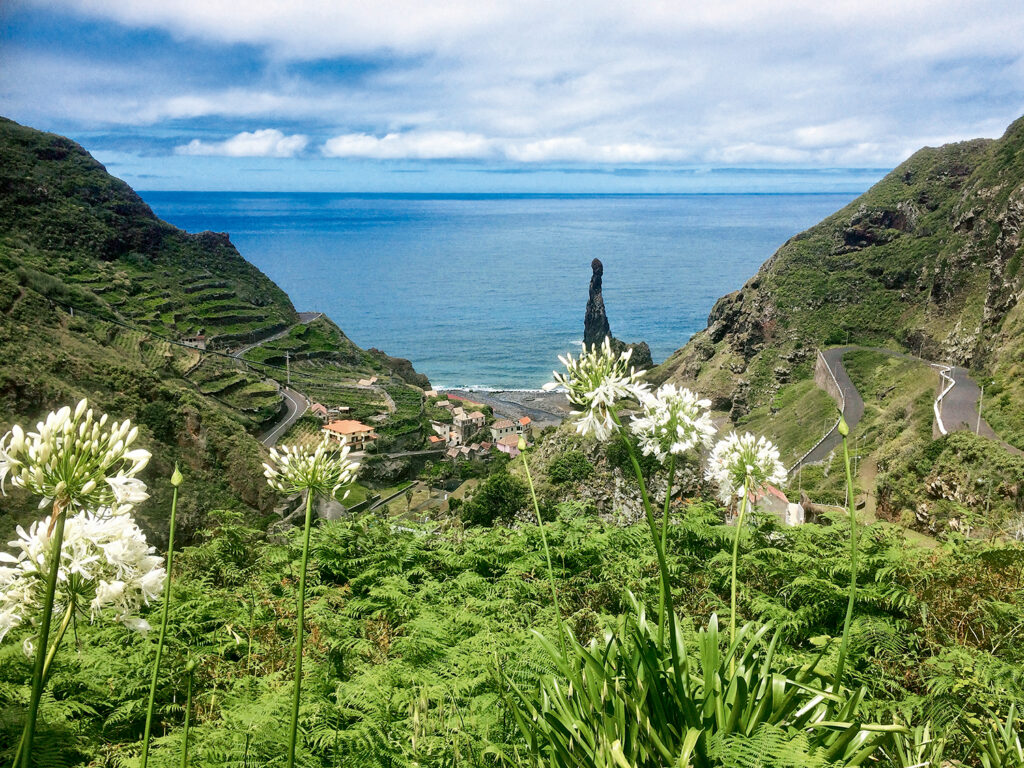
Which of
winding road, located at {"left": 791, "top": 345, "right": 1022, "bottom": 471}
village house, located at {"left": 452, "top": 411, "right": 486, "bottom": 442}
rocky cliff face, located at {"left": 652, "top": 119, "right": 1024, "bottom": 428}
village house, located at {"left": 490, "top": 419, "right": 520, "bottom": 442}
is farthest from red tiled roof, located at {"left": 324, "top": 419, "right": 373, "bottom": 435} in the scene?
rocky cliff face, located at {"left": 652, "top": 119, "right": 1024, "bottom": 428}

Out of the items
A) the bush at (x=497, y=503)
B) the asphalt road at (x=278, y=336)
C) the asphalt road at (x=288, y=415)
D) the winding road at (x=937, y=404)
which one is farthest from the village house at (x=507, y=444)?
the bush at (x=497, y=503)

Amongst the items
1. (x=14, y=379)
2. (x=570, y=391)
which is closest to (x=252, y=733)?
(x=570, y=391)

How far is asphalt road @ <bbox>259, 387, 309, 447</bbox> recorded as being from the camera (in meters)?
49.5

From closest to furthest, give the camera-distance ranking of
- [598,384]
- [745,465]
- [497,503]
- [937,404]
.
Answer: [598,384], [745,465], [497,503], [937,404]

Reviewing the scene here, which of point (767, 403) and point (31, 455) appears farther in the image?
point (767, 403)

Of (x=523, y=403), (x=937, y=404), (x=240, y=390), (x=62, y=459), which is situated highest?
(x=62, y=459)

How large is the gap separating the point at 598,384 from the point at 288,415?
2199 inches

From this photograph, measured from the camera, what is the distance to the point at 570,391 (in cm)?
290

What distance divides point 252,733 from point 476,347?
12047 centimetres

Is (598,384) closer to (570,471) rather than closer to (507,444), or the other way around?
(570,471)

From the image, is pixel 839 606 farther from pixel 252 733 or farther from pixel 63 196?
pixel 63 196

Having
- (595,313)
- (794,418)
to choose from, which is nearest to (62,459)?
(794,418)

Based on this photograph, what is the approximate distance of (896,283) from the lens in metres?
76.4

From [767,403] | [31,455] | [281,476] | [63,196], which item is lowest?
[767,403]
